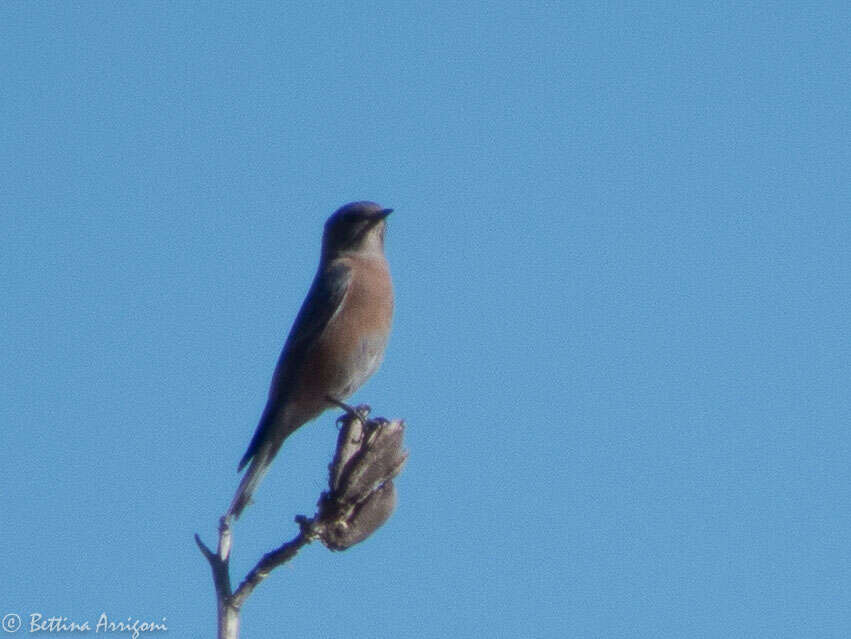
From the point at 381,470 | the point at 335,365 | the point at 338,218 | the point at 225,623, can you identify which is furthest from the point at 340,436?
the point at 338,218

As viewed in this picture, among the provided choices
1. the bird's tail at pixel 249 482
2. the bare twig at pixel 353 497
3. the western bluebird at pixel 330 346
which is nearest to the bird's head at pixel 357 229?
the western bluebird at pixel 330 346

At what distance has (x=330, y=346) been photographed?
9711mm

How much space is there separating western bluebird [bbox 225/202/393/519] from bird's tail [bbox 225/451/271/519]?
117 mm

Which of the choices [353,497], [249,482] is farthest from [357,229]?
[353,497]

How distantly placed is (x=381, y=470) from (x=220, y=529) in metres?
0.87

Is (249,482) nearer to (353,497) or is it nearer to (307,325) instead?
(307,325)

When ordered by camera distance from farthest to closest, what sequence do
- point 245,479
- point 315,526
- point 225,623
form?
point 245,479 → point 315,526 → point 225,623

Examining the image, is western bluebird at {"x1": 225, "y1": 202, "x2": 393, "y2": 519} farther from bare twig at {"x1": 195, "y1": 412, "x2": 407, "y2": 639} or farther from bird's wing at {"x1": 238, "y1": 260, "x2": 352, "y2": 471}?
bare twig at {"x1": 195, "y1": 412, "x2": 407, "y2": 639}

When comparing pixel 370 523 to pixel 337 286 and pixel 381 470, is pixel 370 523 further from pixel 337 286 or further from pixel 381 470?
pixel 337 286

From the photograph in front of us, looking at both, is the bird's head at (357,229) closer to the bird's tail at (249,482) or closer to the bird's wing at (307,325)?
the bird's wing at (307,325)

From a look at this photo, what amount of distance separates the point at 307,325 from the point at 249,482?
1846 mm

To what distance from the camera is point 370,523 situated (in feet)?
17.5

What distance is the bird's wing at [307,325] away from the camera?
9609 mm

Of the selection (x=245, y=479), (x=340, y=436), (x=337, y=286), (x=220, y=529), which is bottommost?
(x=220, y=529)
